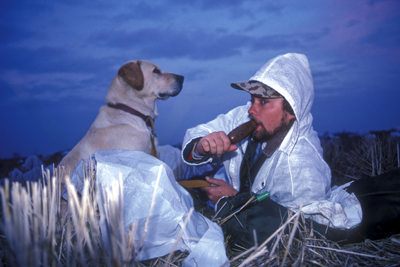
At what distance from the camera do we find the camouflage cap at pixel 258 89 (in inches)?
84.1

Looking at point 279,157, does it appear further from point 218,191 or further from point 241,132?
point 218,191

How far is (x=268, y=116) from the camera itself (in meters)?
2.17

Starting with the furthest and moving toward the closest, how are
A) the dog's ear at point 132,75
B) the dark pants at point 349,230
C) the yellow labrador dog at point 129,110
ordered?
the dog's ear at point 132,75
the yellow labrador dog at point 129,110
the dark pants at point 349,230

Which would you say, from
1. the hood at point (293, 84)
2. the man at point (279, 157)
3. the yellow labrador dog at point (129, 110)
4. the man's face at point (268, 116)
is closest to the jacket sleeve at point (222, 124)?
the man at point (279, 157)

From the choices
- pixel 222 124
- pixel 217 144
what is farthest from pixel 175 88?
pixel 217 144

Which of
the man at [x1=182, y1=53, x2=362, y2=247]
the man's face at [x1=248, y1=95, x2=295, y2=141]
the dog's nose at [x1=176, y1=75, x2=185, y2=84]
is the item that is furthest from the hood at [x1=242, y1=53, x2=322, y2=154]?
the dog's nose at [x1=176, y1=75, x2=185, y2=84]

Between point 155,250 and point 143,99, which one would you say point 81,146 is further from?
point 155,250

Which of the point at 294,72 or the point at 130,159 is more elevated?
the point at 294,72

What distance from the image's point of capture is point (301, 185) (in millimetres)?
1882

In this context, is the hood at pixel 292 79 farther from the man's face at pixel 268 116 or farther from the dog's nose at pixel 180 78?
the dog's nose at pixel 180 78

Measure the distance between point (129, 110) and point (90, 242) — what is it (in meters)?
2.68

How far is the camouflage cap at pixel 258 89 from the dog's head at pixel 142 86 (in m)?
1.79

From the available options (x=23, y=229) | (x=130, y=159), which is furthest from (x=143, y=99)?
(x=23, y=229)

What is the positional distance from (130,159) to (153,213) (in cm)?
47
